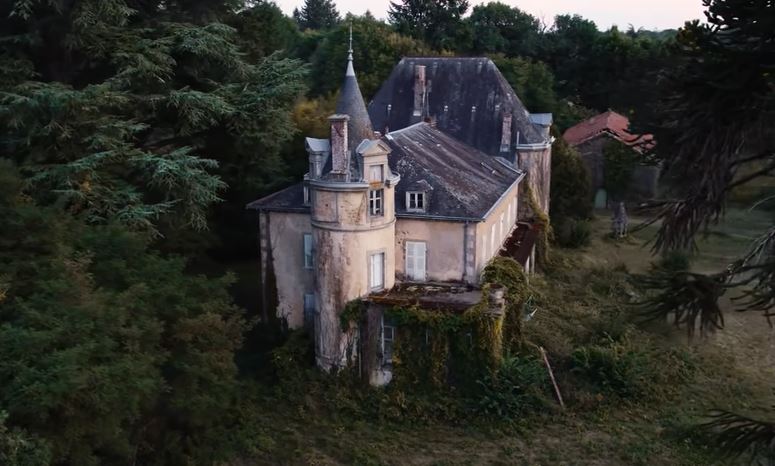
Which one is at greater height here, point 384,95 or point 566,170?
point 384,95

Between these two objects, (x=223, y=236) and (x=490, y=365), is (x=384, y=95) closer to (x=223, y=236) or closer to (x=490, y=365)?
(x=223, y=236)

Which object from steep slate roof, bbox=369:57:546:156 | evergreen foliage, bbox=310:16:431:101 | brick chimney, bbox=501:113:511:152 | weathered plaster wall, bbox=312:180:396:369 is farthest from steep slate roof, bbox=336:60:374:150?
evergreen foliage, bbox=310:16:431:101

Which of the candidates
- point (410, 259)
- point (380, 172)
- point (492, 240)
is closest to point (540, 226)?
point (492, 240)

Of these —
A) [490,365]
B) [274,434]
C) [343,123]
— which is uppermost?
[343,123]

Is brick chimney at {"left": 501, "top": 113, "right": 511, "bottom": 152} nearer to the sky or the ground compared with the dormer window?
nearer to the sky

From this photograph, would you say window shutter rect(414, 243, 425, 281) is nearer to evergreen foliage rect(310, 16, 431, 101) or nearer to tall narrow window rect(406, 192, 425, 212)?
tall narrow window rect(406, 192, 425, 212)

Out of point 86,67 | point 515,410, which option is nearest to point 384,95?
point 86,67

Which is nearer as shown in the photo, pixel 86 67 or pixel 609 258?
pixel 86 67
